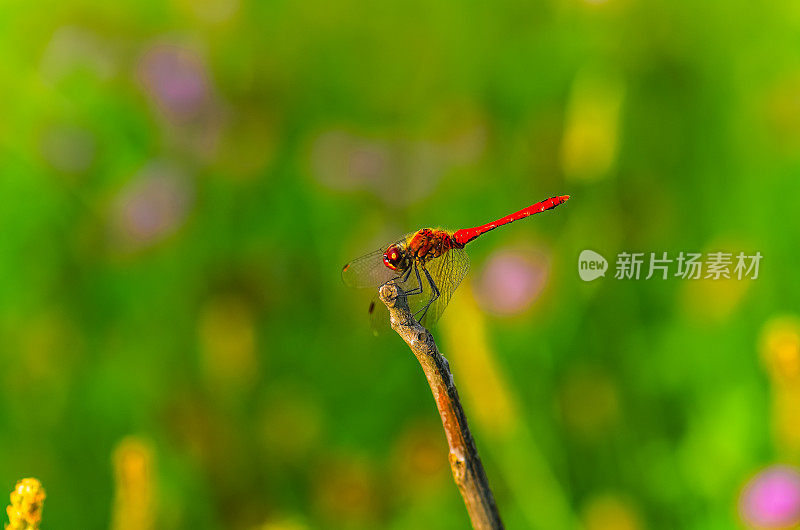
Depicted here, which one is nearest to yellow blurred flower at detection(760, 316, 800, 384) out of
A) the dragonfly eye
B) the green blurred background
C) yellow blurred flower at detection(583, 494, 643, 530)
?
the green blurred background

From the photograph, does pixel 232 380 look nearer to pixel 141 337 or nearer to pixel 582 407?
pixel 141 337

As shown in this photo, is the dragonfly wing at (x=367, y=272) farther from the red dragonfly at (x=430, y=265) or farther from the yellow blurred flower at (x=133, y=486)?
the yellow blurred flower at (x=133, y=486)

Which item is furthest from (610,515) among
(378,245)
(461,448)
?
(461,448)

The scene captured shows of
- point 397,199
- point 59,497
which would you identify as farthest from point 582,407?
point 59,497

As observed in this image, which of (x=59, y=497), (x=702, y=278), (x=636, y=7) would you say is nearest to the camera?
(x=59, y=497)

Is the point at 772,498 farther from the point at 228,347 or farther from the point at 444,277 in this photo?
the point at 228,347

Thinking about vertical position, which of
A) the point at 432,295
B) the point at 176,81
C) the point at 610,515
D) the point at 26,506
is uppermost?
the point at 176,81
